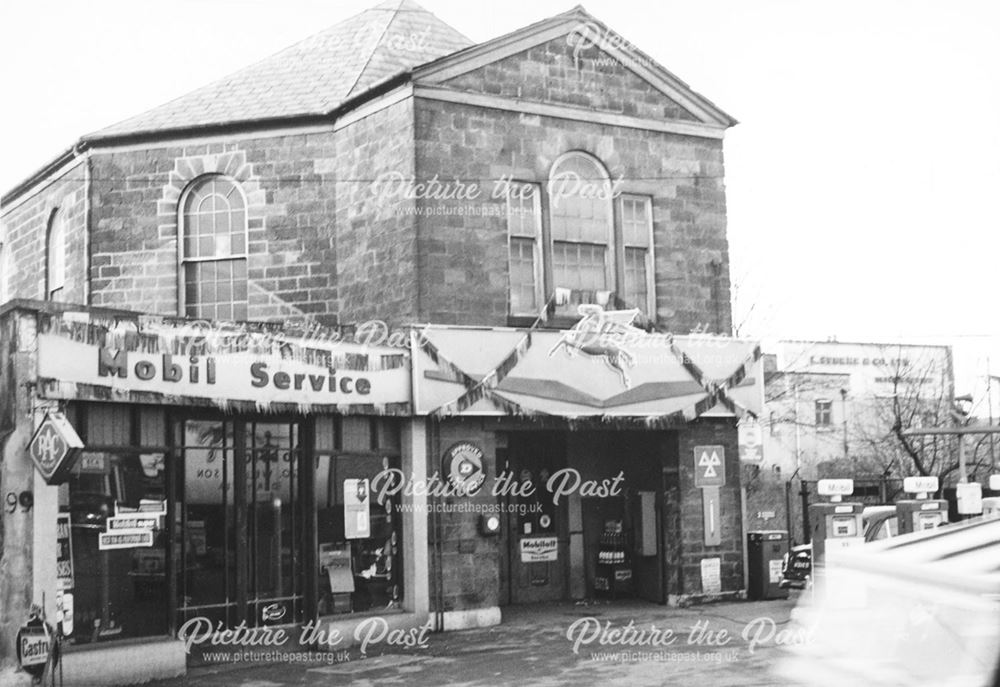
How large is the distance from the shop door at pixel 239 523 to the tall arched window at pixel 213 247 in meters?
3.83

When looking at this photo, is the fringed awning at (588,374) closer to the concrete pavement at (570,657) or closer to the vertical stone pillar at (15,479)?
the concrete pavement at (570,657)

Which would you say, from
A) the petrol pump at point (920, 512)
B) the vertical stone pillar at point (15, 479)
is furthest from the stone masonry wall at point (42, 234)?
the petrol pump at point (920, 512)

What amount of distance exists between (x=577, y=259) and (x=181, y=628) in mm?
7583

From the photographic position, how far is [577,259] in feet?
58.5

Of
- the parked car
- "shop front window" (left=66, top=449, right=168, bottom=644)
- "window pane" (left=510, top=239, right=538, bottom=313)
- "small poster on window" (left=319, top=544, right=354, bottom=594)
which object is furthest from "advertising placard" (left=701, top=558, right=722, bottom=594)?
"shop front window" (left=66, top=449, right=168, bottom=644)

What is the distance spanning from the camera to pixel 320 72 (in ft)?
64.6

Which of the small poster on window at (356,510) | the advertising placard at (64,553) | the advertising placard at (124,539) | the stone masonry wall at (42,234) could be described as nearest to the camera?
the advertising placard at (64,553)

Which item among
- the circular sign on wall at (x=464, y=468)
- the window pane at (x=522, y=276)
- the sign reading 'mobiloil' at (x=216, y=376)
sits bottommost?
the circular sign on wall at (x=464, y=468)

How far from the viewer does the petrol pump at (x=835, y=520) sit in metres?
16.9

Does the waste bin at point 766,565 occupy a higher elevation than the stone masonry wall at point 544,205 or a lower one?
lower

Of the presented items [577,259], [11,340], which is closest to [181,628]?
[11,340]

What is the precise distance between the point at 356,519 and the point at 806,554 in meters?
6.78

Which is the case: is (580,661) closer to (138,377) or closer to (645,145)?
(138,377)

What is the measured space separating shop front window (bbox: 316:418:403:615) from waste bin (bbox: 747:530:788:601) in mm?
5805
